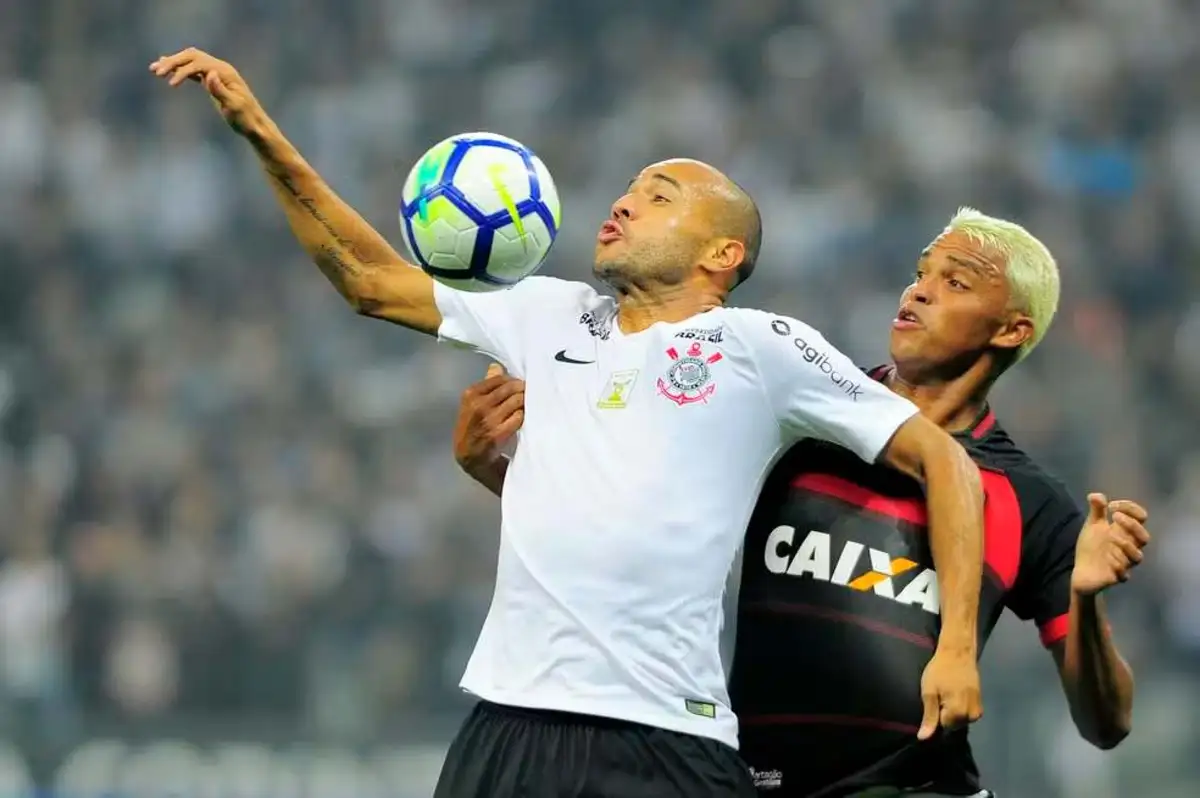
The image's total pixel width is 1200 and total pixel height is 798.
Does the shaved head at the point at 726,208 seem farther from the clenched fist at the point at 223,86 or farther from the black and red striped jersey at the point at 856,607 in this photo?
the clenched fist at the point at 223,86

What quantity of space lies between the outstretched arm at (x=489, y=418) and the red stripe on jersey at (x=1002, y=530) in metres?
1.01

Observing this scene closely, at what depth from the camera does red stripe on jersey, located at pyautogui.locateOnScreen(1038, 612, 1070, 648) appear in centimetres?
402

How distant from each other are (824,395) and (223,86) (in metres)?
1.39

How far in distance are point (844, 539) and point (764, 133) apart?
24.0 ft

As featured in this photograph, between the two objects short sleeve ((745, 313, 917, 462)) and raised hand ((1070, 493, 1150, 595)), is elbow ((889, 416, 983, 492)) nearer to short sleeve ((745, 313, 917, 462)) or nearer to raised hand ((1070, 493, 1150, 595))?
short sleeve ((745, 313, 917, 462))

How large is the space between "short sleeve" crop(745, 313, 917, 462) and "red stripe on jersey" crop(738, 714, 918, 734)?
1.83 ft

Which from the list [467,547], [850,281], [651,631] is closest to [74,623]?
[467,547]

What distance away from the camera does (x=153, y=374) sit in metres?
10.2

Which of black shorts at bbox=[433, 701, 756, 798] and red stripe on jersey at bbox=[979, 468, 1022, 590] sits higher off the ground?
red stripe on jersey at bbox=[979, 468, 1022, 590]

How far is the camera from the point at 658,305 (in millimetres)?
3910

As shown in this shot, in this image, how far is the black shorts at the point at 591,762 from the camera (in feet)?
11.5

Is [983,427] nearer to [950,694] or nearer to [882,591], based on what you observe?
[882,591]

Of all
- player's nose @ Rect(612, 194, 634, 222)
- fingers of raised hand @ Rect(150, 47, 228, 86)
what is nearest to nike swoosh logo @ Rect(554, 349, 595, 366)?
player's nose @ Rect(612, 194, 634, 222)

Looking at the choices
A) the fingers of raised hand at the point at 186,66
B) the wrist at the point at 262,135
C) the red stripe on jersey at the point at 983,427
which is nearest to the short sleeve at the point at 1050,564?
the red stripe on jersey at the point at 983,427
